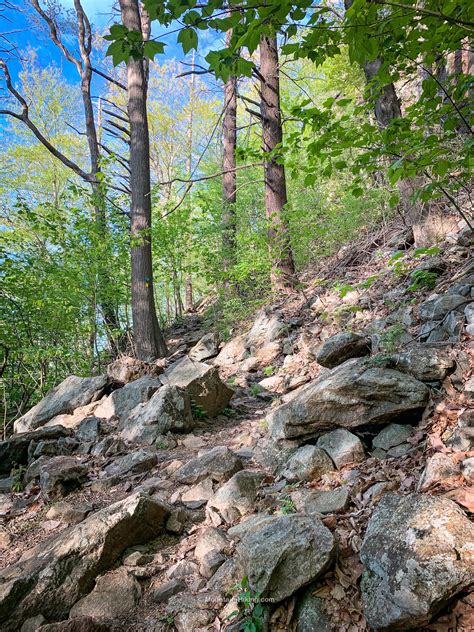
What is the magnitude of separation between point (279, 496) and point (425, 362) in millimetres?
1558

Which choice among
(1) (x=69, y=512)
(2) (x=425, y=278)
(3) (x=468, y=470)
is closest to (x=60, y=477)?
(1) (x=69, y=512)

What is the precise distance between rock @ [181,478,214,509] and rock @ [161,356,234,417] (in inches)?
73.5

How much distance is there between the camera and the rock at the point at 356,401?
2.81 m

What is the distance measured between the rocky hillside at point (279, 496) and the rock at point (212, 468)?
1 centimetres

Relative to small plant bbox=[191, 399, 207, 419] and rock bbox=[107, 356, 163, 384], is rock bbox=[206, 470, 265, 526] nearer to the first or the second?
small plant bbox=[191, 399, 207, 419]

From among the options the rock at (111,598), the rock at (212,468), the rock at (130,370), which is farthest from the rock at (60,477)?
the rock at (130,370)

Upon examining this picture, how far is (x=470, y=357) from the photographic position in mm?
2746

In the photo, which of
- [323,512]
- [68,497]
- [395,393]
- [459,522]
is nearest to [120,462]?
[68,497]

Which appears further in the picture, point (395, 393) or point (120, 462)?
point (120, 462)

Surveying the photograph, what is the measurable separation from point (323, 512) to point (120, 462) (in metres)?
2.54

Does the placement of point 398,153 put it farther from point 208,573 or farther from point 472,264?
point 208,573

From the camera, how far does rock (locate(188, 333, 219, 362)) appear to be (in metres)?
7.82

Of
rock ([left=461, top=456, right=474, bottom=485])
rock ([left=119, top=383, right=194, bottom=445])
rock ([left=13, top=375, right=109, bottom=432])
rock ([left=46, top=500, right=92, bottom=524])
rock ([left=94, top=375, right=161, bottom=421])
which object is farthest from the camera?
rock ([left=13, top=375, right=109, bottom=432])

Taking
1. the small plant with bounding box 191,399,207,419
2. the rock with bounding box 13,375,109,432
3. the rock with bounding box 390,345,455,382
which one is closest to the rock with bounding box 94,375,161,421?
the rock with bounding box 13,375,109,432
